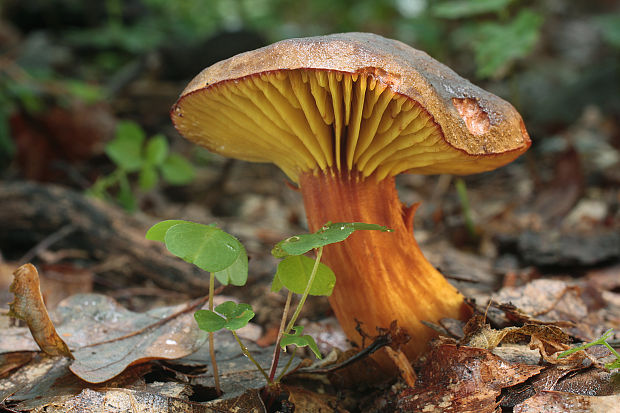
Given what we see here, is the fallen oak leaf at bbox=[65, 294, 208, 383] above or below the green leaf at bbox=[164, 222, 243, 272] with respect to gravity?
below

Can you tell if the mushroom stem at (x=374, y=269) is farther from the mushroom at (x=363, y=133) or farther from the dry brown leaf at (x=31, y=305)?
the dry brown leaf at (x=31, y=305)

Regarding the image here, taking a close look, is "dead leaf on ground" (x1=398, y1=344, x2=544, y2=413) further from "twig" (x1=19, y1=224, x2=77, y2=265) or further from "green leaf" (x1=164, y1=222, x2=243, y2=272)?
"twig" (x1=19, y1=224, x2=77, y2=265)

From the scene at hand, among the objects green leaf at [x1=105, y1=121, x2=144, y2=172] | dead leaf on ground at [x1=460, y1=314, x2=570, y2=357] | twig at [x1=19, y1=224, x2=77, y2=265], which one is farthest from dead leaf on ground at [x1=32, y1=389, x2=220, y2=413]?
green leaf at [x1=105, y1=121, x2=144, y2=172]

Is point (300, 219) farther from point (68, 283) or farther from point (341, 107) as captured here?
point (341, 107)

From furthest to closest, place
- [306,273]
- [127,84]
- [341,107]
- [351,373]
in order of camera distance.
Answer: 1. [127,84]
2. [351,373]
3. [341,107]
4. [306,273]

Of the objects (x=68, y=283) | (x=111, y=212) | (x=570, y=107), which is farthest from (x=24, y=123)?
(x=570, y=107)

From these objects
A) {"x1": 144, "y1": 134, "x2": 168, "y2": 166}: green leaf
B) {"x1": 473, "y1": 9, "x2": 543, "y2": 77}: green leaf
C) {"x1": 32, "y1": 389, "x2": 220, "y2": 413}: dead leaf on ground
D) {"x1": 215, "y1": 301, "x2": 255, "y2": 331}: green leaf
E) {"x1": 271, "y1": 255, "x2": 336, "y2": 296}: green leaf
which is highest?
{"x1": 473, "y1": 9, "x2": 543, "y2": 77}: green leaf
